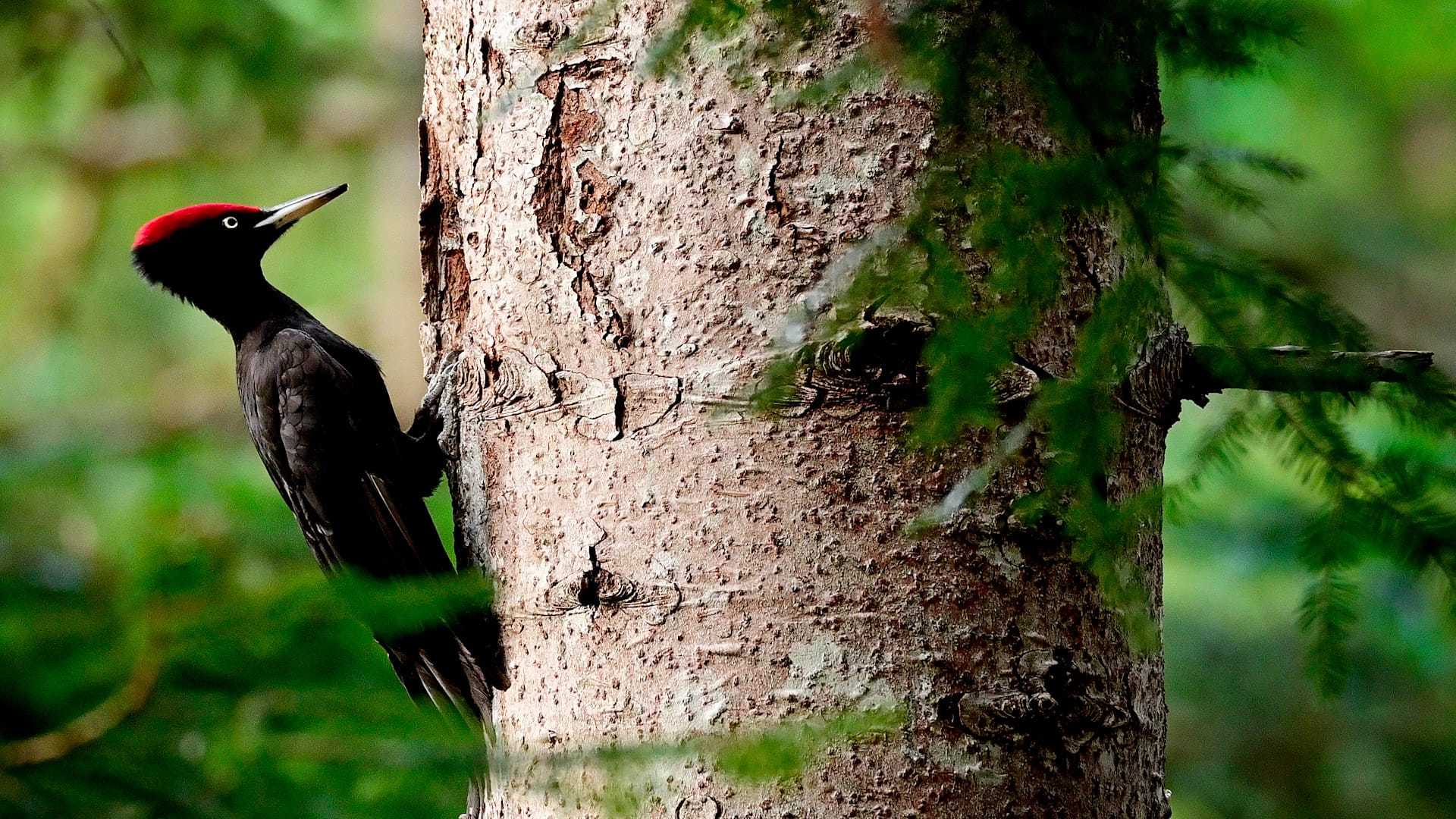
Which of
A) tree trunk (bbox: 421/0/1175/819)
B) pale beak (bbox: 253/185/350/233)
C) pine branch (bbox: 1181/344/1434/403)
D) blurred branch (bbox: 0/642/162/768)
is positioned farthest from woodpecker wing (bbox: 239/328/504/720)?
pine branch (bbox: 1181/344/1434/403)

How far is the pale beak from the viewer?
10.5ft

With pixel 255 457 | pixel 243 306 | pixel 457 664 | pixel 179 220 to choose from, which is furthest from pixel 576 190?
pixel 255 457

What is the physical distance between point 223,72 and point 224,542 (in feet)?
10.8

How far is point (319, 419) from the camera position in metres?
2.96

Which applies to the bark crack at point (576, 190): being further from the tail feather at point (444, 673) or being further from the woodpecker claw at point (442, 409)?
the tail feather at point (444, 673)

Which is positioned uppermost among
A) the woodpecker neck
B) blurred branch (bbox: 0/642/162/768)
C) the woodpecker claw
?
the woodpecker neck

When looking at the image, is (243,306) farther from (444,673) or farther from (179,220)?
(444,673)

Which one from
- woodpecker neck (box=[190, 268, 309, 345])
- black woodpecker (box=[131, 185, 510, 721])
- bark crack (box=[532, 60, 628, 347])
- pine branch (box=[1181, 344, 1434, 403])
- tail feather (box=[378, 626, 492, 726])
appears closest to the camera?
pine branch (box=[1181, 344, 1434, 403])

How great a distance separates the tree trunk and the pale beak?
55.4 inches

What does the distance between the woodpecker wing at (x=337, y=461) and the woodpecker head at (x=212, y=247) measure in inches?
13.5

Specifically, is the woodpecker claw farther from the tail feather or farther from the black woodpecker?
the tail feather

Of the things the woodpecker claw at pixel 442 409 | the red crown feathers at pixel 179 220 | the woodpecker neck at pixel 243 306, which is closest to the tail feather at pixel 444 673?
the woodpecker claw at pixel 442 409

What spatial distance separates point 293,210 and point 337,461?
0.76 m

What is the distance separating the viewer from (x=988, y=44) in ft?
5.33
